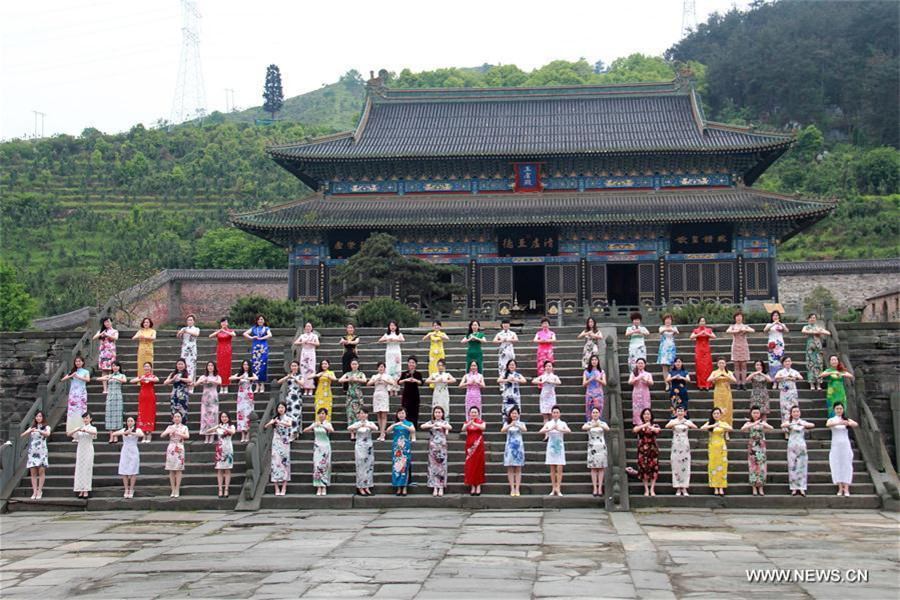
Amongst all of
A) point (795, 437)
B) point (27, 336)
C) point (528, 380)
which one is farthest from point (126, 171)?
point (795, 437)

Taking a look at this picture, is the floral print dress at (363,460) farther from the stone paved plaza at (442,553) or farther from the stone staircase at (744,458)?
the stone staircase at (744,458)

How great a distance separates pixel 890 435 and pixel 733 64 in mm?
72088

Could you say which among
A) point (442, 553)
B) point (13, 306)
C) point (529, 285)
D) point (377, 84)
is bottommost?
point (442, 553)

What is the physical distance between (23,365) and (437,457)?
11.2 meters

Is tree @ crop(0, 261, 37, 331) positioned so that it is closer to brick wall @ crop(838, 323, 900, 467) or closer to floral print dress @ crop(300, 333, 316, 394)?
floral print dress @ crop(300, 333, 316, 394)

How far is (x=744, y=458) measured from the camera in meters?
15.8

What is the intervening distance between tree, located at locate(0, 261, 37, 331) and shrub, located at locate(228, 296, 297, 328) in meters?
17.6

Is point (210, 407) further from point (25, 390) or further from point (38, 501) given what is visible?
point (25, 390)

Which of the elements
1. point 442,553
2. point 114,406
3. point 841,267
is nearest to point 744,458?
point 442,553

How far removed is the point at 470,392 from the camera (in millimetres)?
16141

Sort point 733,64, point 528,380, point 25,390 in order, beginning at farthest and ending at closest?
point 733,64 < point 25,390 < point 528,380

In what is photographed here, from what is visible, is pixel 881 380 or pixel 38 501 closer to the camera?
pixel 38 501

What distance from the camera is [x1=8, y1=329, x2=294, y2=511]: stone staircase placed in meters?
15.3

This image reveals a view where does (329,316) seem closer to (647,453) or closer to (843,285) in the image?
(647,453)
